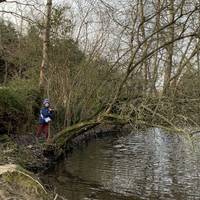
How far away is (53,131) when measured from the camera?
21.9 metres

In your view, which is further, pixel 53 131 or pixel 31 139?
pixel 53 131

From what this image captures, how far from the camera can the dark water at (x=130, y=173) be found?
14.2 m

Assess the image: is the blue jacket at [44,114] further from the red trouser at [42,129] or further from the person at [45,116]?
the red trouser at [42,129]

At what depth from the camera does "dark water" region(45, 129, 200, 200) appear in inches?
558

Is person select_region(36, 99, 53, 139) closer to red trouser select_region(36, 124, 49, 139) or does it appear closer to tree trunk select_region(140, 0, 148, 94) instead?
red trouser select_region(36, 124, 49, 139)

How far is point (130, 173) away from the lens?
1706cm

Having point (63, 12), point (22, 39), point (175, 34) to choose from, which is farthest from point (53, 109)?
point (22, 39)

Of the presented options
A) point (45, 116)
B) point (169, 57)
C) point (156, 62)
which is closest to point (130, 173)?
point (156, 62)

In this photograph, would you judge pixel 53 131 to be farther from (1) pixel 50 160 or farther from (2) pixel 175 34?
(2) pixel 175 34

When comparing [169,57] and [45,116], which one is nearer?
[169,57]

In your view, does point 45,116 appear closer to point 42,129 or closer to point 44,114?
point 44,114

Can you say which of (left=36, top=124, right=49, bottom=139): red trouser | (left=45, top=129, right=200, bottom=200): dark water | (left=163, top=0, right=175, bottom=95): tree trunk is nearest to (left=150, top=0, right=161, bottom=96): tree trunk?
(left=163, top=0, right=175, bottom=95): tree trunk

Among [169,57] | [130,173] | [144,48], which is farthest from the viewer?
[169,57]

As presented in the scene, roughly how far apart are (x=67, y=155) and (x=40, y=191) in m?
11.2
